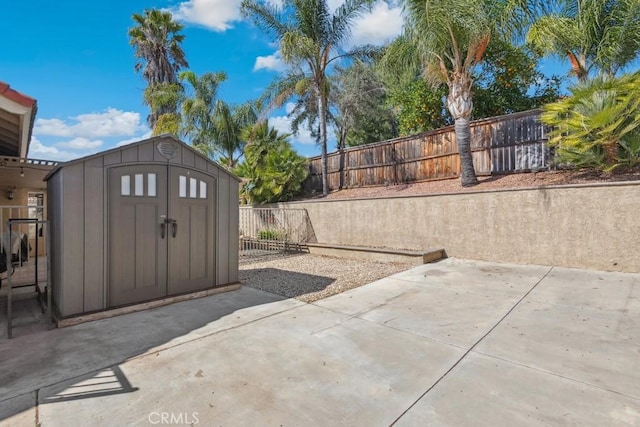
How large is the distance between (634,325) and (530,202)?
3.89 meters

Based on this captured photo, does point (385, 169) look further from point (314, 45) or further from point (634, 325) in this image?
point (634, 325)

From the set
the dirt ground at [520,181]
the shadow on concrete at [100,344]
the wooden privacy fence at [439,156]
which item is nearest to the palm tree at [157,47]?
the wooden privacy fence at [439,156]

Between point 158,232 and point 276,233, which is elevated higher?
point 158,232

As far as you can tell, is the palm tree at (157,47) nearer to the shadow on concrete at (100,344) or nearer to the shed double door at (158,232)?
the shed double door at (158,232)

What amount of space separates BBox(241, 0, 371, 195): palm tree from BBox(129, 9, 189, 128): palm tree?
9096 mm

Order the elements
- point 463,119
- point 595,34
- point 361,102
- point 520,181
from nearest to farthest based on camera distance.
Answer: point 520,181, point 595,34, point 463,119, point 361,102

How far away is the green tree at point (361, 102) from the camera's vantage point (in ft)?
60.6

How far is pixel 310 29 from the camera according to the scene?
11453 mm

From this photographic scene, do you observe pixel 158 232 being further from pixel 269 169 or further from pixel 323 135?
pixel 323 135

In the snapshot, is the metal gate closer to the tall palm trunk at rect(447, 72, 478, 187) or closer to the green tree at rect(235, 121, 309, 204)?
the green tree at rect(235, 121, 309, 204)

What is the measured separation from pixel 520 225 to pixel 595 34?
6.03 meters

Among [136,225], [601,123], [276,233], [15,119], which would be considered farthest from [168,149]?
[601,123]

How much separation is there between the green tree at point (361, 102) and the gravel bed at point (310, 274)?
12.1 metres

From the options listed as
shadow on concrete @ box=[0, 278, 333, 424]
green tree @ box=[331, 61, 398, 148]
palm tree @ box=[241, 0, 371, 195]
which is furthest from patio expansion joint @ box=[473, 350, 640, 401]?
green tree @ box=[331, 61, 398, 148]
